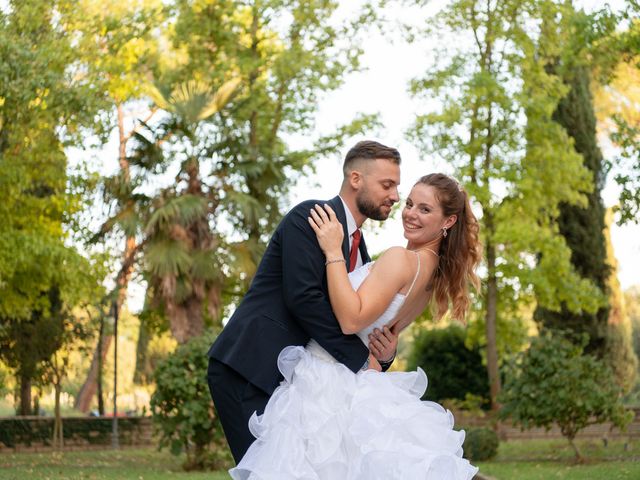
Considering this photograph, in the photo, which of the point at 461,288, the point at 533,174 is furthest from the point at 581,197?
the point at 461,288

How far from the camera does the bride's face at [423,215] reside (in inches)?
204

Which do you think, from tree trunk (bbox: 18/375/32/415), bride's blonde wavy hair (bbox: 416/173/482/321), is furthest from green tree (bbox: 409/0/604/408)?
bride's blonde wavy hair (bbox: 416/173/482/321)

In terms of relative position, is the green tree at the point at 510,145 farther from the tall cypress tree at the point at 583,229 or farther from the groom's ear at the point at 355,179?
the groom's ear at the point at 355,179

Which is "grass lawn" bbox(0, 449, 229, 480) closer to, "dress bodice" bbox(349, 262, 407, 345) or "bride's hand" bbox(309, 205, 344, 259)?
"dress bodice" bbox(349, 262, 407, 345)

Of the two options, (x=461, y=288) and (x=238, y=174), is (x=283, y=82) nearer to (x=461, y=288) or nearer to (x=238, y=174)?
(x=238, y=174)

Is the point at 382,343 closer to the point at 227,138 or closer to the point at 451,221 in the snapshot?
the point at 451,221

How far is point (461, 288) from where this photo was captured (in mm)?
5297

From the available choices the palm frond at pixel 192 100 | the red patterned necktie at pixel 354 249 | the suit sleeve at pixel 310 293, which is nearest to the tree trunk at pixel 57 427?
the palm frond at pixel 192 100

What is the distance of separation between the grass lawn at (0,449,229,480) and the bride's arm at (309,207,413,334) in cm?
1209

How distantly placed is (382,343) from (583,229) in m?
30.6

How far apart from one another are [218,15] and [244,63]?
188 centimetres

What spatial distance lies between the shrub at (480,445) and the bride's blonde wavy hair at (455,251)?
1612 cm

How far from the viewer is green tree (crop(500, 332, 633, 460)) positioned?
1895cm

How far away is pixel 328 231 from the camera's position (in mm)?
4805
